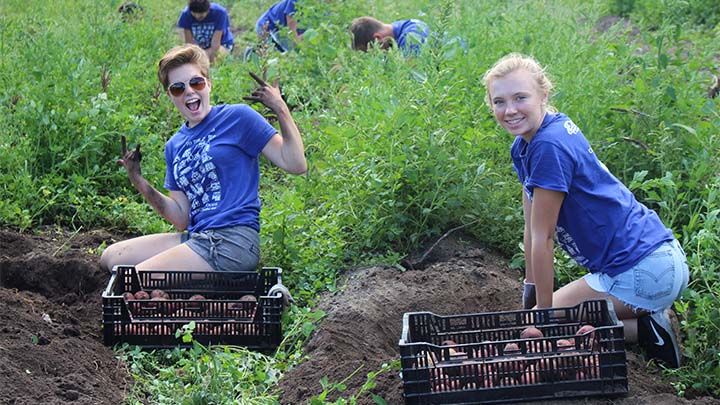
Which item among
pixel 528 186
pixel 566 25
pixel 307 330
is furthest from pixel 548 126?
pixel 566 25

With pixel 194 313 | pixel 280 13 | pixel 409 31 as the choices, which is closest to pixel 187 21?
pixel 280 13

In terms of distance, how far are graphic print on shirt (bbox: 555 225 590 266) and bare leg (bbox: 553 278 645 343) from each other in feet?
0.36

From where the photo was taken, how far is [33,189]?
6641 millimetres

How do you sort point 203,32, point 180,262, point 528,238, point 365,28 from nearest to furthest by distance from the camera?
1. point 528,238
2. point 180,262
3. point 365,28
4. point 203,32

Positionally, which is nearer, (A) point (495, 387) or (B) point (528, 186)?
(A) point (495, 387)

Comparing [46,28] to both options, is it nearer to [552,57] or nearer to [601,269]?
[552,57]

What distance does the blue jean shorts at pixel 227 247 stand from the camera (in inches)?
204

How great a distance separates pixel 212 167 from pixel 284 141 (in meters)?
0.39

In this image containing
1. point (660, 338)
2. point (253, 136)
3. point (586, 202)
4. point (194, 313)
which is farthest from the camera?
point (253, 136)

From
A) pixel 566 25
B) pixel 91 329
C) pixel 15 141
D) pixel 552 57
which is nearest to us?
pixel 91 329

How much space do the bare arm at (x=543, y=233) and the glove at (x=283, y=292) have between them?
49.1 inches

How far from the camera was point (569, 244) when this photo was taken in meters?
4.46

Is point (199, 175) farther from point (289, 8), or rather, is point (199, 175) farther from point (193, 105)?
point (289, 8)

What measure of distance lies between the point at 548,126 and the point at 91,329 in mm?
2428
